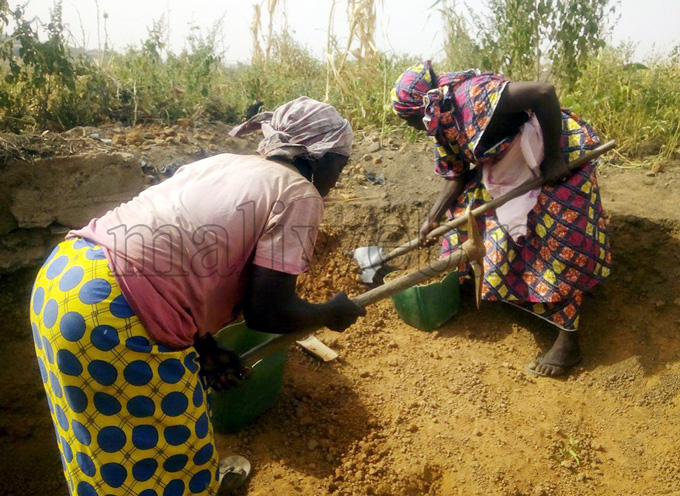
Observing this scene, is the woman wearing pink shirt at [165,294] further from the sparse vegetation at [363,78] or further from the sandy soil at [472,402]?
the sparse vegetation at [363,78]

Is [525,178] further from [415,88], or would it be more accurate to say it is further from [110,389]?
[110,389]

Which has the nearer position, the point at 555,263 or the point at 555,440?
the point at 555,440

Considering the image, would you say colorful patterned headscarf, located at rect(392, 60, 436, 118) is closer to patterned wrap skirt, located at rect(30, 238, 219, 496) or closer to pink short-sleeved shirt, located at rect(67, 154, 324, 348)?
pink short-sleeved shirt, located at rect(67, 154, 324, 348)

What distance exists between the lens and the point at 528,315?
329 cm

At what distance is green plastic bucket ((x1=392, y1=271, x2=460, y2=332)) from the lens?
3.17m

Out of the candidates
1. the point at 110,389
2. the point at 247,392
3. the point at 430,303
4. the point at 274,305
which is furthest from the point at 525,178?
the point at 110,389

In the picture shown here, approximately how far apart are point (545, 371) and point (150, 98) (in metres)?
3.34

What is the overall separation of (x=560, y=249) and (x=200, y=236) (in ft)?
6.39

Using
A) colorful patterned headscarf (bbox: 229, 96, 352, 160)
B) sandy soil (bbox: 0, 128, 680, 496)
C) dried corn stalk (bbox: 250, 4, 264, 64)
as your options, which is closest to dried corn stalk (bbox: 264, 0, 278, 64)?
dried corn stalk (bbox: 250, 4, 264, 64)

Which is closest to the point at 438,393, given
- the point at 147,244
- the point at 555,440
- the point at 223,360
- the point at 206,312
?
the point at 555,440

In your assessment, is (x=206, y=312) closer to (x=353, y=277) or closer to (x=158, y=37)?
(x=353, y=277)

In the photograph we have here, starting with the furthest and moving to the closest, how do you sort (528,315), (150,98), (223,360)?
1. (150,98)
2. (528,315)
3. (223,360)

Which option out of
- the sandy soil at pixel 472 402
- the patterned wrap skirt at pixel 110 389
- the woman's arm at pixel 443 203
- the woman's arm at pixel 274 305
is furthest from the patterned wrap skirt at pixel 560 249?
the patterned wrap skirt at pixel 110 389

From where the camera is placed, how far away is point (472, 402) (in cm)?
276
